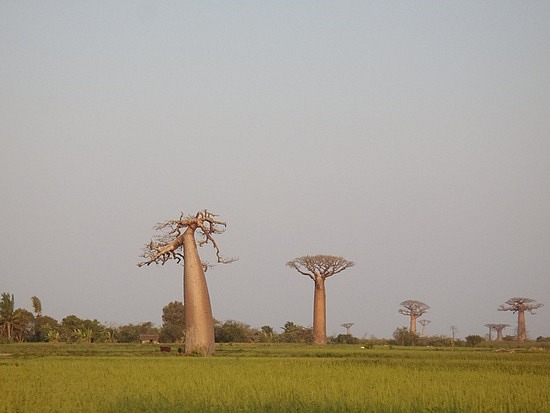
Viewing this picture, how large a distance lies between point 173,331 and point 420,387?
55.8 meters

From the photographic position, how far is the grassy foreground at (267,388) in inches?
642

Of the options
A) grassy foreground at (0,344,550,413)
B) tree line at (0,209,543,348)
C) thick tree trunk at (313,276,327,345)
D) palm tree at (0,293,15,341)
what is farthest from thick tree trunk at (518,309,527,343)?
grassy foreground at (0,344,550,413)

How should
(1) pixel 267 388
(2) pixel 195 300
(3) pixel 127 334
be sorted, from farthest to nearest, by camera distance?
(3) pixel 127 334
(2) pixel 195 300
(1) pixel 267 388

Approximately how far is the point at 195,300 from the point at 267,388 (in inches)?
900

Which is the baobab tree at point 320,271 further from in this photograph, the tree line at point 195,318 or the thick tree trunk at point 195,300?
the thick tree trunk at point 195,300

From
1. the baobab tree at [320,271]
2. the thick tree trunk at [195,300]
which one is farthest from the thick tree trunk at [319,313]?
the thick tree trunk at [195,300]

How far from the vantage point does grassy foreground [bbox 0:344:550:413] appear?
1630 centimetres

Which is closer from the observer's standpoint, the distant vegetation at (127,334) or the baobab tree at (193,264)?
the baobab tree at (193,264)

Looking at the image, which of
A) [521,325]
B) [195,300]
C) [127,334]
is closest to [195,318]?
[195,300]

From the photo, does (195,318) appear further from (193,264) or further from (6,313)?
(6,313)

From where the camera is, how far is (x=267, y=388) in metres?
20.1

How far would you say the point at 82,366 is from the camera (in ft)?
91.2

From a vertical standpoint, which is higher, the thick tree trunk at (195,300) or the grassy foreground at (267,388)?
the thick tree trunk at (195,300)

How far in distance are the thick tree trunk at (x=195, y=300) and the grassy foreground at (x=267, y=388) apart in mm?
12443
